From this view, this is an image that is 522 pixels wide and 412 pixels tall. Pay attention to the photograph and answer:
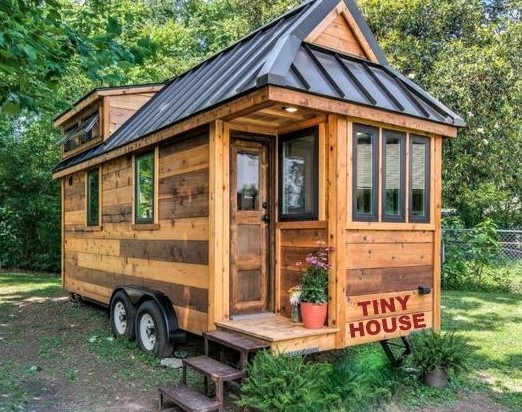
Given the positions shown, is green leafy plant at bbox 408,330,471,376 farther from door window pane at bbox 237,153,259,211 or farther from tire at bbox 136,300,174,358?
tire at bbox 136,300,174,358

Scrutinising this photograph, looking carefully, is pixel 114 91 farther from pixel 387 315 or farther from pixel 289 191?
pixel 387 315

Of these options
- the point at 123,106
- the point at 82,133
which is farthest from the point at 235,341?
the point at 82,133

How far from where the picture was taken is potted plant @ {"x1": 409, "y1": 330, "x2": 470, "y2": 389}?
178 inches

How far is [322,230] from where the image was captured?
444 centimetres

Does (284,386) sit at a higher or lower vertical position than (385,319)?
lower

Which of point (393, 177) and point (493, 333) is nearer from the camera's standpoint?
point (393, 177)

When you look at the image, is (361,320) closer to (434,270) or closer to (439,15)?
A: (434,270)

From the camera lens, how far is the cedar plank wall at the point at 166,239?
4867 millimetres

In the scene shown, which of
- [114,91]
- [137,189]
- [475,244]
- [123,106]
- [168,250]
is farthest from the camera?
[475,244]

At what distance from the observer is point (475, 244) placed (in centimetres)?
1045

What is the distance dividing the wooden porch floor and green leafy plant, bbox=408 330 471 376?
1.01 meters

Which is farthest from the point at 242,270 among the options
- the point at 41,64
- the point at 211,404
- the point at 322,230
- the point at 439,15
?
the point at 439,15

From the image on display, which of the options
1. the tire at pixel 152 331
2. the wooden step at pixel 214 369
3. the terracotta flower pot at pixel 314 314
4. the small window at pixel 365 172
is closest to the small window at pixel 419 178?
the small window at pixel 365 172

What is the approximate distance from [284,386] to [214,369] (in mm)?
771
